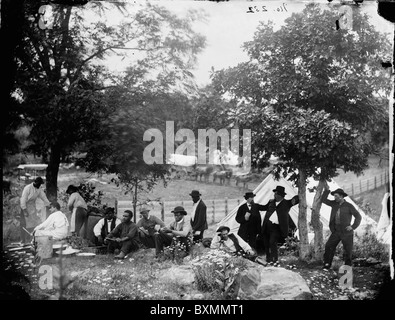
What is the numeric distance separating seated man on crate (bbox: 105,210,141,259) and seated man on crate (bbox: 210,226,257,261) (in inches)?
41.7

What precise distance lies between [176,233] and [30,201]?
6.65 ft

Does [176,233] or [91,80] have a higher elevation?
[91,80]

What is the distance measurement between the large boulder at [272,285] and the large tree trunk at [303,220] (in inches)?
15.3

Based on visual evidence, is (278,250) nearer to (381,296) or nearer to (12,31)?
(381,296)

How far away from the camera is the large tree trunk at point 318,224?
20.2ft

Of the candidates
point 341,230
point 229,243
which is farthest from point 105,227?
point 341,230

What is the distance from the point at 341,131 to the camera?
591 centimetres

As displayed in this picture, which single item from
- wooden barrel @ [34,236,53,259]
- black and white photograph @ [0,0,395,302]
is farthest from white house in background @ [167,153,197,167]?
wooden barrel @ [34,236,53,259]

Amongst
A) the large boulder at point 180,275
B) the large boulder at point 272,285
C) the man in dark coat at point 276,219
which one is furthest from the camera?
the man in dark coat at point 276,219

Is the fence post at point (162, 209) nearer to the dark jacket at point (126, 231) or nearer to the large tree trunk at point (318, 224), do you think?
the dark jacket at point (126, 231)

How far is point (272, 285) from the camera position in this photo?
5.70 meters

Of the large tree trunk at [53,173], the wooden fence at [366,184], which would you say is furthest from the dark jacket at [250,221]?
the large tree trunk at [53,173]

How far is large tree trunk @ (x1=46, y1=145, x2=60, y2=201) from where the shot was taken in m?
6.15

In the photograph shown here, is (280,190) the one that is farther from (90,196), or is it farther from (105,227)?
(90,196)
